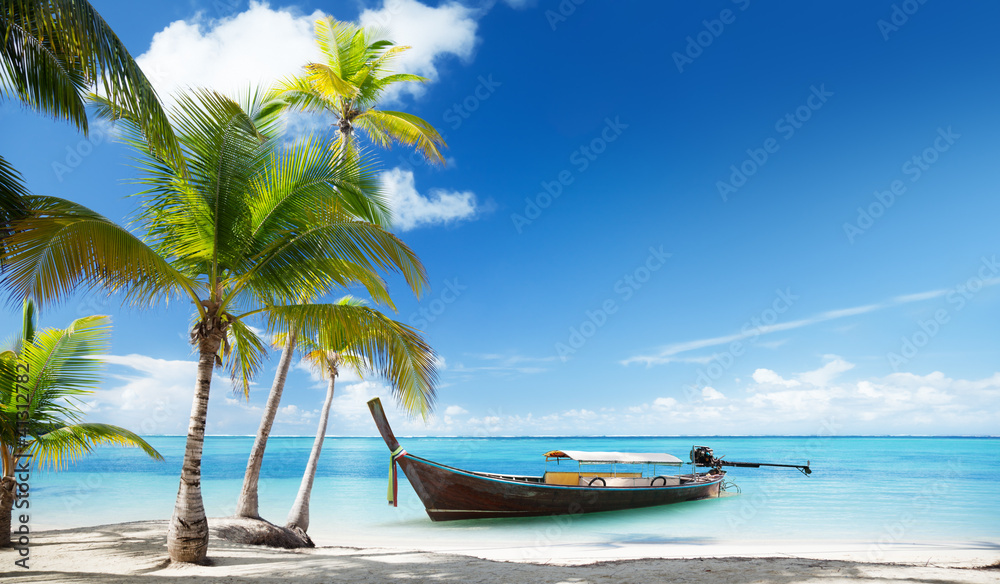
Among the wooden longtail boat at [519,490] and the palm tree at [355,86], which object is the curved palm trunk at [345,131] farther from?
the wooden longtail boat at [519,490]

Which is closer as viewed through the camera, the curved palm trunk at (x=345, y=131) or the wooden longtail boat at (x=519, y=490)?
the curved palm trunk at (x=345, y=131)

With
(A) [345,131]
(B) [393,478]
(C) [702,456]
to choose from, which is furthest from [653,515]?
(A) [345,131]

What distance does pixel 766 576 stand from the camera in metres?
5.65

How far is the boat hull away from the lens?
14273 mm

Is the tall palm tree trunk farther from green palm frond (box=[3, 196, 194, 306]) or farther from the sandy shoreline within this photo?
green palm frond (box=[3, 196, 194, 306])

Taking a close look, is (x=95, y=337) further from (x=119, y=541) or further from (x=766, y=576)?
(x=766, y=576)

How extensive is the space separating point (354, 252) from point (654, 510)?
15367 millimetres

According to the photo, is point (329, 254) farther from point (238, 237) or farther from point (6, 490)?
point (6, 490)

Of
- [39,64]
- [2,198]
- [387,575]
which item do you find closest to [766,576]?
[387,575]

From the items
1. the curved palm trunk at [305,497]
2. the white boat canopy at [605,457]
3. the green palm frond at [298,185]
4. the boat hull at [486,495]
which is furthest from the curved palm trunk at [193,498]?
the white boat canopy at [605,457]

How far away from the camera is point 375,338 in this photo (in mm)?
6801

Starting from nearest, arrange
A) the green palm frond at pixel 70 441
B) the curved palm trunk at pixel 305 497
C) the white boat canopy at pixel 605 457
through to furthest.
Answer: the green palm frond at pixel 70 441 → the curved palm trunk at pixel 305 497 → the white boat canopy at pixel 605 457

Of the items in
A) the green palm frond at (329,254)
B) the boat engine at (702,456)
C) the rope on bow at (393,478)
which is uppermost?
the green palm frond at (329,254)

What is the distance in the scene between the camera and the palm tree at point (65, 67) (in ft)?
13.5
